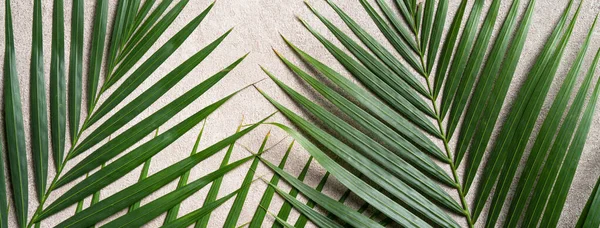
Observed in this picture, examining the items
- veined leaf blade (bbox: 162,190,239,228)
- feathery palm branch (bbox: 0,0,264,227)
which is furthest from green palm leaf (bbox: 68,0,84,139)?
veined leaf blade (bbox: 162,190,239,228)

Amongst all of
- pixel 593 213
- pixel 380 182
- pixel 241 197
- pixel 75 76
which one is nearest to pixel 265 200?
pixel 241 197

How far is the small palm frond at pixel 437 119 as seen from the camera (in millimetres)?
824

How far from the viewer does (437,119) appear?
878 millimetres

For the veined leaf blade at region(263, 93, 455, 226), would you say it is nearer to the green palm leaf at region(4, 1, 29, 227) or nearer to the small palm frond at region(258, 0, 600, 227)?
the small palm frond at region(258, 0, 600, 227)

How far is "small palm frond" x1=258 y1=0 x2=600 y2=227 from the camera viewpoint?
82cm

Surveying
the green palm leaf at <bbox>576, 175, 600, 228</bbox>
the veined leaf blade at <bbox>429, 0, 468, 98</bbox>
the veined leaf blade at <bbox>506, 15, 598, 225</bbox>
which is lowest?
the green palm leaf at <bbox>576, 175, 600, 228</bbox>

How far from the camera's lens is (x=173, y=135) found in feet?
2.71

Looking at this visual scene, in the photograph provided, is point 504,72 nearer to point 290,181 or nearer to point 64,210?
point 290,181

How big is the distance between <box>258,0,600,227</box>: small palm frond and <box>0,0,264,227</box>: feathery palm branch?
0.34 ft

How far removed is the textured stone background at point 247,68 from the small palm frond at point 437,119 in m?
0.03

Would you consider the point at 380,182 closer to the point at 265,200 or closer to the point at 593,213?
the point at 265,200

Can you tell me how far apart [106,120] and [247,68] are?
191mm

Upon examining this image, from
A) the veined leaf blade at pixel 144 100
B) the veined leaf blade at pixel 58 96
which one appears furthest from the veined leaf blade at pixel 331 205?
the veined leaf blade at pixel 58 96

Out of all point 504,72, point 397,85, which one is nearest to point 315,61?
point 397,85
